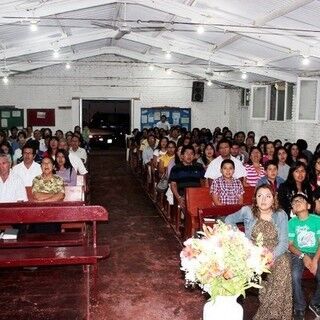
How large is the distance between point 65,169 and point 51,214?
319 centimetres

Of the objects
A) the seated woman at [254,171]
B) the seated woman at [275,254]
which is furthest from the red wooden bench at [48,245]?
the seated woman at [254,171]

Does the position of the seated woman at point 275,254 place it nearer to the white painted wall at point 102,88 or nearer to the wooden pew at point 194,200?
the wooden pew at point 194,200

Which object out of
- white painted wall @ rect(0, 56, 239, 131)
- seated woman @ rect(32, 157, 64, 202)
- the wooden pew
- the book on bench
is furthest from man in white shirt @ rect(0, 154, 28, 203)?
white painted wall @ rect(0, 56, 239, 131)

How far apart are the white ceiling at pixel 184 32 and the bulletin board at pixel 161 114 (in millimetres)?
2295

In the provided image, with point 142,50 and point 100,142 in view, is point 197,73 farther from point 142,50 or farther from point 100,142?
point 100,142

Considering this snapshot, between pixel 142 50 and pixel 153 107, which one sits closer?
pixel 142 50

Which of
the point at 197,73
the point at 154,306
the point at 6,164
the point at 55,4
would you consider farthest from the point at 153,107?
the point at 154,306

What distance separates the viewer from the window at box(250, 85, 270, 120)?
50.7 ft

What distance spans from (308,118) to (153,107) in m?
8.97

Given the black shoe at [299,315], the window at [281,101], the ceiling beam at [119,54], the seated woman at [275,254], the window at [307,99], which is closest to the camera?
the seated woman at [275,254]

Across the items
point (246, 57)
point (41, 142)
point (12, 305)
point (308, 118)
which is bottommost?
point (12, 305)

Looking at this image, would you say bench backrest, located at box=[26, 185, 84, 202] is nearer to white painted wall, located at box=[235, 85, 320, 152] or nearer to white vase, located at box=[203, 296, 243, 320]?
white vase, located at box=[203, 296, 243, 320]

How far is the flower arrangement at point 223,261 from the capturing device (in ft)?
8.70

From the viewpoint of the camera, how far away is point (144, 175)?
491 inches
